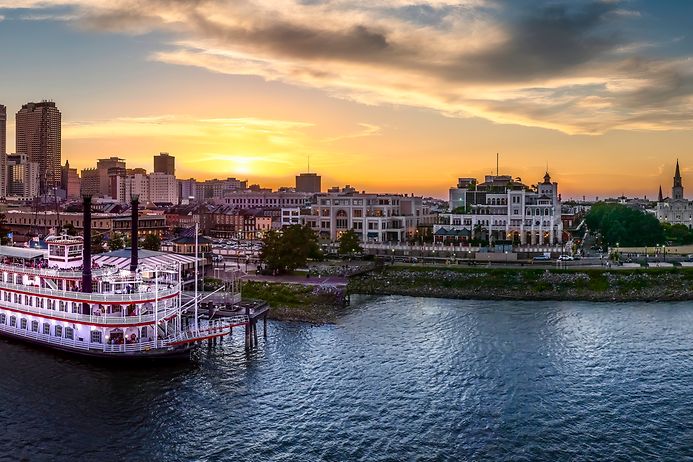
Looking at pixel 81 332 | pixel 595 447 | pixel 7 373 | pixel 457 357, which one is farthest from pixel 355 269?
pixel 595 447

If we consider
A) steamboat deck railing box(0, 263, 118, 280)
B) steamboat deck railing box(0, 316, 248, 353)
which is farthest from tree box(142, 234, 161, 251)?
steamboat deck railing box(0, 316, 248, 353)

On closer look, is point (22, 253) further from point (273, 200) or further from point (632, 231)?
point (273, 200)

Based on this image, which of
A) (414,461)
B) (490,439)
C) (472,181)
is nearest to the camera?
(414,461)

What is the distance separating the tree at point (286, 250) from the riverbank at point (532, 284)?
8266 millimetres

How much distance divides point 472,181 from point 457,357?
345 feet

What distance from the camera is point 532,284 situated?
7888 centimetres

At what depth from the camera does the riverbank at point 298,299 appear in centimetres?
6316

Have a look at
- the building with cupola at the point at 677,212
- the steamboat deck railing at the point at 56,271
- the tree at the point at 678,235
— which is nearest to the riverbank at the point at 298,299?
the steamboat deck railing at the point at 56,271

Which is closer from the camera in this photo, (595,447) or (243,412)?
(595,447)

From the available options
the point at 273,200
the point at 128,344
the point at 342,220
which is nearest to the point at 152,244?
the point at 342,220

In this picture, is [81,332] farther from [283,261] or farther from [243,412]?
[283,261]

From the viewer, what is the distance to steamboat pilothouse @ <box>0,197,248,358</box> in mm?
46969

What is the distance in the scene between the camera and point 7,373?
146 feet

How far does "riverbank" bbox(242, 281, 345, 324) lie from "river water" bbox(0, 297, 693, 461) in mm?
5135
